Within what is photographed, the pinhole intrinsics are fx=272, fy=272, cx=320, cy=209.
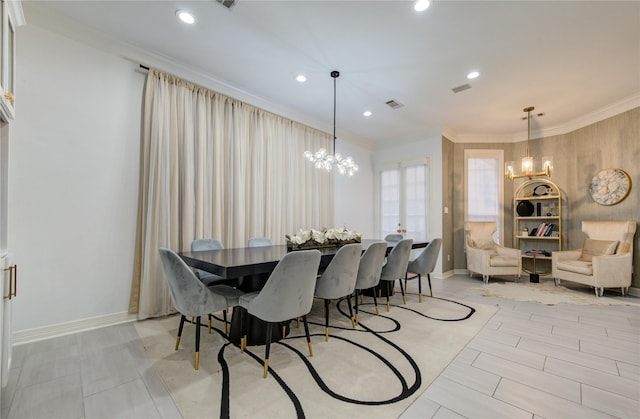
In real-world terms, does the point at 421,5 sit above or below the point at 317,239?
above

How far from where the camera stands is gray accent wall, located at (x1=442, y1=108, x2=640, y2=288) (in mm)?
4133

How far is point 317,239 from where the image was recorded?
9.82 ft

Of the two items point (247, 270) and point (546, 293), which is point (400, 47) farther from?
point (546, 293)

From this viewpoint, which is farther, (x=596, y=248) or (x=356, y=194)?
(x=356, y=194)

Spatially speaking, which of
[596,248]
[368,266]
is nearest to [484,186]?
[596,248]

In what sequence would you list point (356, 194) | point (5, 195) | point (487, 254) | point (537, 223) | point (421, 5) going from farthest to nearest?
point (356, 194) < point (537, 223) < point (487, 254) < point (421, 5) < point (5, 195)

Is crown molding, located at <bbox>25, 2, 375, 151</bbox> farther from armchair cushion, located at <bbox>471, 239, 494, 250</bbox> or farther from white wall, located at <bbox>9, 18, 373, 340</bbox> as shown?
armchair cushion, located at <bbox>471, 239, 494, 250</bbox>

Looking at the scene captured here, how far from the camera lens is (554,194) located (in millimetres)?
5199

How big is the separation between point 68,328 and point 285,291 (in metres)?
2.22

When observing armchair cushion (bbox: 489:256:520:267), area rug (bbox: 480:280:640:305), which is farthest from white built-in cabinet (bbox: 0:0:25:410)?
armchair cushion (bbox: 489:256:520:267)

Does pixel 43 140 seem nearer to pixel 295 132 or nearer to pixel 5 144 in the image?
pixel 5 144

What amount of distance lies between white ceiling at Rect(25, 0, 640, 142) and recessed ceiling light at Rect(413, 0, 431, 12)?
44 millimetres

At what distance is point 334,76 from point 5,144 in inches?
121

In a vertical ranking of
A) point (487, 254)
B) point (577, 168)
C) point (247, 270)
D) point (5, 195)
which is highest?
point (577, 168)
